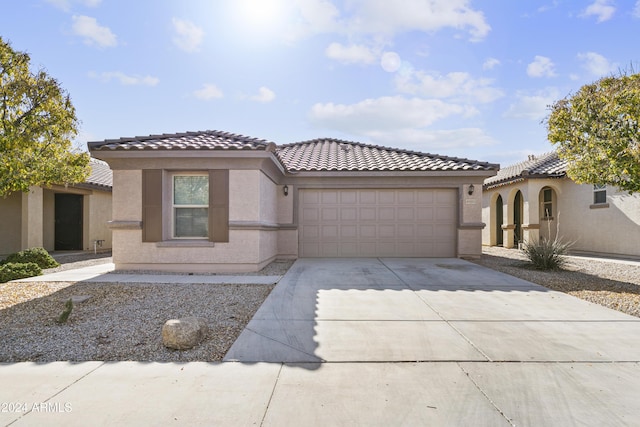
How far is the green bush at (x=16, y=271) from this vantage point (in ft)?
26.3

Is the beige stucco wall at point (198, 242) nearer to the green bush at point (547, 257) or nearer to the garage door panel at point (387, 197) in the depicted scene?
the garage door panel at point (387, 197)

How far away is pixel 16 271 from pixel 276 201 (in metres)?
7.26

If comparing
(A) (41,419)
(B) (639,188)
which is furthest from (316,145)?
(A) (41,419)

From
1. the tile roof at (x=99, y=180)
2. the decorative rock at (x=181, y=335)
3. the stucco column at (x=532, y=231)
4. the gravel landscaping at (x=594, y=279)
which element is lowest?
the gravel landscaping at (x=594, y=279)

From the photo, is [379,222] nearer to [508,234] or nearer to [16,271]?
[508,234]

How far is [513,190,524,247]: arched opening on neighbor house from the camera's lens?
17.1 metres

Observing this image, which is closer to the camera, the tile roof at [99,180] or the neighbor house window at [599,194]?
the neighbor house window at [599,194]

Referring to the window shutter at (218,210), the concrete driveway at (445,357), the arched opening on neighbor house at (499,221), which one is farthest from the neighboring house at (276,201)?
the arched opening on neighbor house at (499,221)

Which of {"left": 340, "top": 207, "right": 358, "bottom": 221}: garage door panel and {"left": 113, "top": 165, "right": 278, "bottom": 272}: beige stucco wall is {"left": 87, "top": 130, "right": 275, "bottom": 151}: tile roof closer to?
{"left": 113, "top": 165, "right": 278, "bottom": 272}: beige stucco wall

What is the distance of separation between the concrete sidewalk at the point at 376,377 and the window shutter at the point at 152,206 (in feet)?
17.1

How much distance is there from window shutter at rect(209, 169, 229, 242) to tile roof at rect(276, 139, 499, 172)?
2073 millimetres

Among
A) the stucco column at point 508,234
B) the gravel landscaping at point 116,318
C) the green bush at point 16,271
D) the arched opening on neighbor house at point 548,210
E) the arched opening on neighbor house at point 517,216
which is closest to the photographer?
the gravel landscaping at point 116,318

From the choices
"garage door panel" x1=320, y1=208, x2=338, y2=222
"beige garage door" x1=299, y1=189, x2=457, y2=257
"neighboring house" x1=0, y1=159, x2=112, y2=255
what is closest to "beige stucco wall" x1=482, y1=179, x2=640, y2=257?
"beige garage door" x1=299, y1=189, x2=457, y2=257

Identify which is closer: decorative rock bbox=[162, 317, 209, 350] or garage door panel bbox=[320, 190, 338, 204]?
decorative rock bbox=[162, 317, 209, 350]
